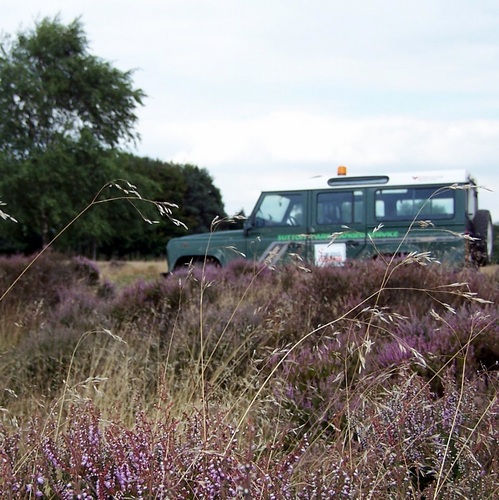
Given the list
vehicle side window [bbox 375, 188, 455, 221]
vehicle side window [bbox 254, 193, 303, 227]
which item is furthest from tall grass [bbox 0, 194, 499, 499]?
vehicle side window [bbox 375, 188, 455, 221]

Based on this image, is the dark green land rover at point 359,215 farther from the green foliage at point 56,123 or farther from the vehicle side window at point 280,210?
the green foliage at point 56,123

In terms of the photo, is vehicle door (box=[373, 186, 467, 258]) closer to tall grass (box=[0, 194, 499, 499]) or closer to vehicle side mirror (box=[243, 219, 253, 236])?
vehicle side mirror (box=[243, 219, 253, 236])

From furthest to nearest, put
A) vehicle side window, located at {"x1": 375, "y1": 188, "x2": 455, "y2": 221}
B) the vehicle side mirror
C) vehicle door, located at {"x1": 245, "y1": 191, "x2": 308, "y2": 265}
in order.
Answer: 1. the vehicle side mirror
2. vehicle door, located at {"x1": 245, "y1": 191, "x2": 308, "y2": 265}
3. vehicle side window, located at {"x1": 375, "y1": 188, "x2": 455, "y2": 221}

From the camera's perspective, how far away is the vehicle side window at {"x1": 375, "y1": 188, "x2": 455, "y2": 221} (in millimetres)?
11859

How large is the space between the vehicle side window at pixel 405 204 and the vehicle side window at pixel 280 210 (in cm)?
133

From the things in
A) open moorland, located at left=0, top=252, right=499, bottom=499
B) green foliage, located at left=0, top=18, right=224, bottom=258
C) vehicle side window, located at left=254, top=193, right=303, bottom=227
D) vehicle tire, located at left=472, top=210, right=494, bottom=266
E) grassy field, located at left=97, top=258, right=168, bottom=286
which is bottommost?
grassy field, located at left=97, top=258, right=168, bottom=286

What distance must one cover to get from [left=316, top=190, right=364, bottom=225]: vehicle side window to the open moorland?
4.62 m

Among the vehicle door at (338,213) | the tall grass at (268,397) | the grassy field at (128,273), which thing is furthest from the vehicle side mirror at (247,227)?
the tall grass at (268,397)

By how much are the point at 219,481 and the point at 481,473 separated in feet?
2.89

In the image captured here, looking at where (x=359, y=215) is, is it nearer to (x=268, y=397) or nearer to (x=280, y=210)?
(x=280, y=210)

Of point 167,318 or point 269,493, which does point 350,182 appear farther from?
point 269,493

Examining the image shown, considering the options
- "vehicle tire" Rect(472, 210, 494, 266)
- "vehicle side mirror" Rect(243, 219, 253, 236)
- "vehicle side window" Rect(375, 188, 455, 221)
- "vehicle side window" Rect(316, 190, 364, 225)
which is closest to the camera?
"vehicle tire" Rect(472, 210, 494, 266)

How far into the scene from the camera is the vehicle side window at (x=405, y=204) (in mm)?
11859

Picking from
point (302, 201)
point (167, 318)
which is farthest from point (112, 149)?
point (167, 318)
